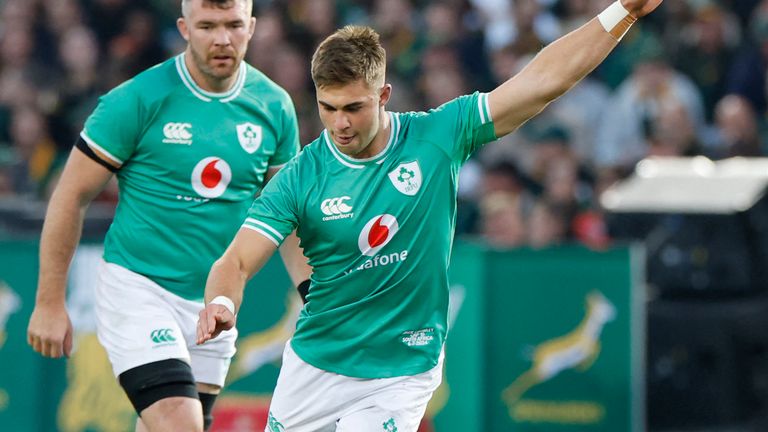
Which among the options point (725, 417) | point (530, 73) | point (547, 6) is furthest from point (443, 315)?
point (547, 6)

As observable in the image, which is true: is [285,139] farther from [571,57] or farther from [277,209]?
[571,57]

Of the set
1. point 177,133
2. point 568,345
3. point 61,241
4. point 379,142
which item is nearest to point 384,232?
point 379,142

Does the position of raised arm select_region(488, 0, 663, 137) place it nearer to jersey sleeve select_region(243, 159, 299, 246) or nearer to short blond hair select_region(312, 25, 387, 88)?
short blond hair select_region(312, 25, 387, 88)

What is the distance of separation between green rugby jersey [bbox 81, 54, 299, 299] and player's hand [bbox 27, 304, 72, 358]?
352mm

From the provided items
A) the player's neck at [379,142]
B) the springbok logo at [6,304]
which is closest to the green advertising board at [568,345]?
the springbok logo at [6,304]

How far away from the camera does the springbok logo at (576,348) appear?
33.3 feet

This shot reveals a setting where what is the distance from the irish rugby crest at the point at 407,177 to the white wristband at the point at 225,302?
0.83 meters

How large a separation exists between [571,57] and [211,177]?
187 centimetres

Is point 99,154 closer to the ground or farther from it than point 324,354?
farther from it

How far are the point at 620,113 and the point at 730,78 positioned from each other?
40.8 inches

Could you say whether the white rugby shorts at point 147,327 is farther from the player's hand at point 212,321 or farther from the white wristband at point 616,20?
the white wristband at point 616,20

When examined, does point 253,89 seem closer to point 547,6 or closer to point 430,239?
point 430,239

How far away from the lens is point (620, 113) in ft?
41.2

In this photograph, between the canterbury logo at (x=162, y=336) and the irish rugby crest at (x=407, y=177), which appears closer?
the irish rugby crest at (x=407, y=177)
